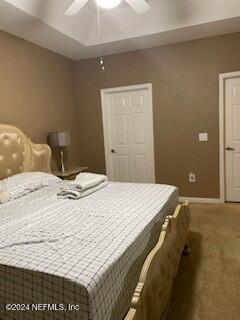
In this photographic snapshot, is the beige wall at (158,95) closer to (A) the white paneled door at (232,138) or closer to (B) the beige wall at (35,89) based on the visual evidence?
(B) the beige wall at (35,89)

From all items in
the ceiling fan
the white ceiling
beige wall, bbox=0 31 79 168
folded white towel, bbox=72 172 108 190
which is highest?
the white ceiling

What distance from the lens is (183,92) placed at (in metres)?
4.32

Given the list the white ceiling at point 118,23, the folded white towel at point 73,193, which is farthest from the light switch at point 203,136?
the folded white towel at point 73,193

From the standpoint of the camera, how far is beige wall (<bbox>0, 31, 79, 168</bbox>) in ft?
11.1

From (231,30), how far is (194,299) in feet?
11.7

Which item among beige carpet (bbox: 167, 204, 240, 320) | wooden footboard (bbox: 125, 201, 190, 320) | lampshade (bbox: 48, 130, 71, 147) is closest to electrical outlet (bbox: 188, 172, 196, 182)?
beige carpet (bbox: 167, 204, 240, 320)

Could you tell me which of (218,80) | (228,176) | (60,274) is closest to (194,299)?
(60,274)

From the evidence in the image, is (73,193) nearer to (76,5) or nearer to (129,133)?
(76,5)

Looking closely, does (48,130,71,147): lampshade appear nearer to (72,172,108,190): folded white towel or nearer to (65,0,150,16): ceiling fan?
(72,172,108,190): folded white towel

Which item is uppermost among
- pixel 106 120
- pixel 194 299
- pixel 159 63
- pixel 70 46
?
pixel 70 46

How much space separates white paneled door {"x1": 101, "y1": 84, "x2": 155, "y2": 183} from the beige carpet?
1.55 metres

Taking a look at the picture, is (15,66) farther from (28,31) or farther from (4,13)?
(4,13)

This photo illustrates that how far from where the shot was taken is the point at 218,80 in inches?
161

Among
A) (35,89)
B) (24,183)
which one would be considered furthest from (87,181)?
(35,89)
